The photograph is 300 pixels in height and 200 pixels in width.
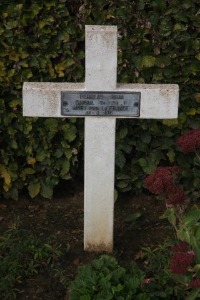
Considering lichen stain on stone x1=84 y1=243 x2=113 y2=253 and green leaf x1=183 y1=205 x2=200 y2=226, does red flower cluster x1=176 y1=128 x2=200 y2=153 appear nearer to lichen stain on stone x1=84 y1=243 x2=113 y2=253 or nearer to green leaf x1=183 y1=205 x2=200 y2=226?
green leaf x1=183 y1=205 x2=200 y2=226

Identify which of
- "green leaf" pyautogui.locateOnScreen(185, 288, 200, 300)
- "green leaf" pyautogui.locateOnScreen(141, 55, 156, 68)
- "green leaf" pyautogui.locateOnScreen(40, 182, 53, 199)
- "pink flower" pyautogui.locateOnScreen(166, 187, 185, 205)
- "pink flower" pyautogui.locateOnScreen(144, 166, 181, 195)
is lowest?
"green leaf" pyautogui.locateOnScreen(185, 288, 200, 300)

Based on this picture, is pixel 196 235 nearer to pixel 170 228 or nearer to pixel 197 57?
pixel 170 228

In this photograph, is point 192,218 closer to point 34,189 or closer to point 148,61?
point 148,61

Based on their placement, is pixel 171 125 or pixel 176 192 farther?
pixel 171 125

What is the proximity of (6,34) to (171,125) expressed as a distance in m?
1.40

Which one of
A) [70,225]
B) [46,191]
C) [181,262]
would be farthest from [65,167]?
[181,262]

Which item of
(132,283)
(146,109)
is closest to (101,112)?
(146,109)

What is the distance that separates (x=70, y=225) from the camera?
14.6ft

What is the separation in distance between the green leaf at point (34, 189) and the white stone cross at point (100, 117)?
964 mm

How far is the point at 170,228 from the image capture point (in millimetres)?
4332

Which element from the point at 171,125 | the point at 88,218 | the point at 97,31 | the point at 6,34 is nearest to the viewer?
the point at 97,31

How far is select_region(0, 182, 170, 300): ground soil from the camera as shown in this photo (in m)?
3.77

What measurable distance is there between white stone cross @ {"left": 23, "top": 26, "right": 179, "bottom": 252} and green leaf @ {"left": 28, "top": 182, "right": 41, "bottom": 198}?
37.9 inches

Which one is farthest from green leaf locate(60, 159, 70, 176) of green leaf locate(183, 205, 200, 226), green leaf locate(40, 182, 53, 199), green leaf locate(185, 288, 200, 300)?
green leaf locate(185, 288, 200, 300)
